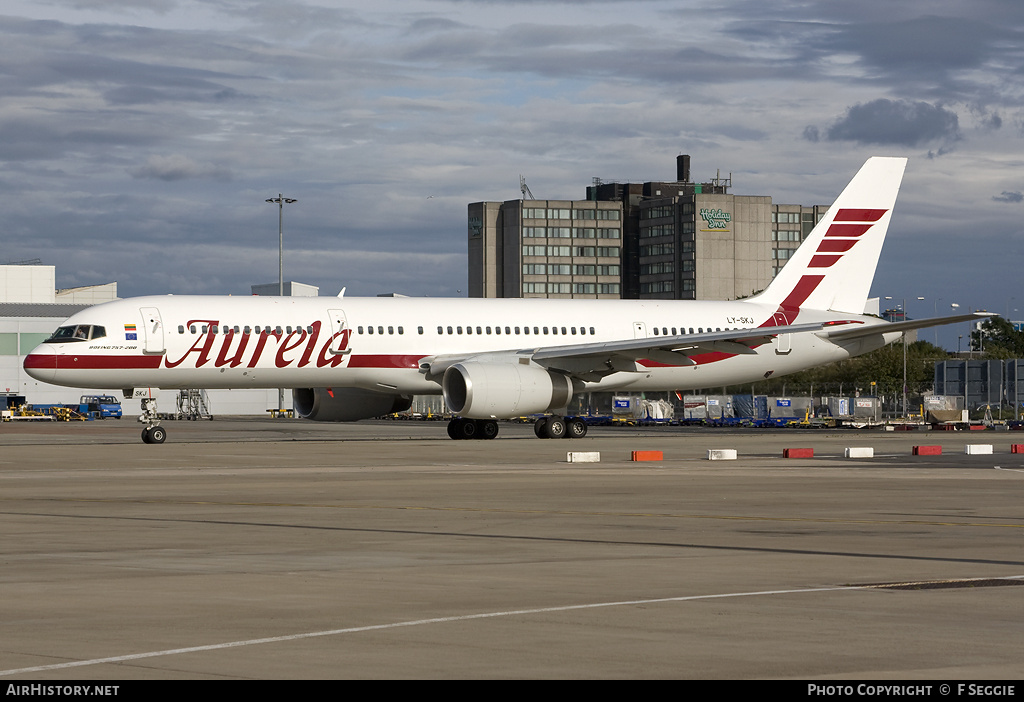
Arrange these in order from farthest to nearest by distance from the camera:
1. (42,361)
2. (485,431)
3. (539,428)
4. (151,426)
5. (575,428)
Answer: (575,428), (539,428), (485,431), (151,426), (42,361)

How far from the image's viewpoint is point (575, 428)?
46.0 meters

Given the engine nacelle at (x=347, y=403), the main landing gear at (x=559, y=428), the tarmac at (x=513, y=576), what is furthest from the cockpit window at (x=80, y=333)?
the tarmac at (x=513, y=576)

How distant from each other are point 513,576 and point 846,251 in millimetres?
40781

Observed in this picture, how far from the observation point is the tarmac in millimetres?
8453

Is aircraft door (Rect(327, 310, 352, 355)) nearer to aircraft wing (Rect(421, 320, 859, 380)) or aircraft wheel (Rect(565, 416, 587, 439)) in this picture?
aircraft wing (Rect(421, 320, 859, 380))

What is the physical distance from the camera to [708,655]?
8539mm

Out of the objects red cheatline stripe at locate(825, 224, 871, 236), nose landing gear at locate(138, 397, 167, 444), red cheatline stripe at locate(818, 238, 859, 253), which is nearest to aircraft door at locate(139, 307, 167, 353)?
nose landing gear at locate(138, 397, 167, 444)

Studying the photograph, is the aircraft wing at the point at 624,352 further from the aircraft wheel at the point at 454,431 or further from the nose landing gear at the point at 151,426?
the nose landing gear at the point at 151,426

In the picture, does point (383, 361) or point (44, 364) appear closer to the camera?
point (44, 364)

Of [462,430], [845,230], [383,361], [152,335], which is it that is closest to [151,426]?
[152,335]

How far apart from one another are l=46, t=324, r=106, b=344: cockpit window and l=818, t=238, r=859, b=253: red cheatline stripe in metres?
25.3

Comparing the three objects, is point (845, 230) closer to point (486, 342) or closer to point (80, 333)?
point (486, 342)

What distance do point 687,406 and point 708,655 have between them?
7086 centimetres

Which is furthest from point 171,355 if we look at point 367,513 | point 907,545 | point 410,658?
point 410,658
